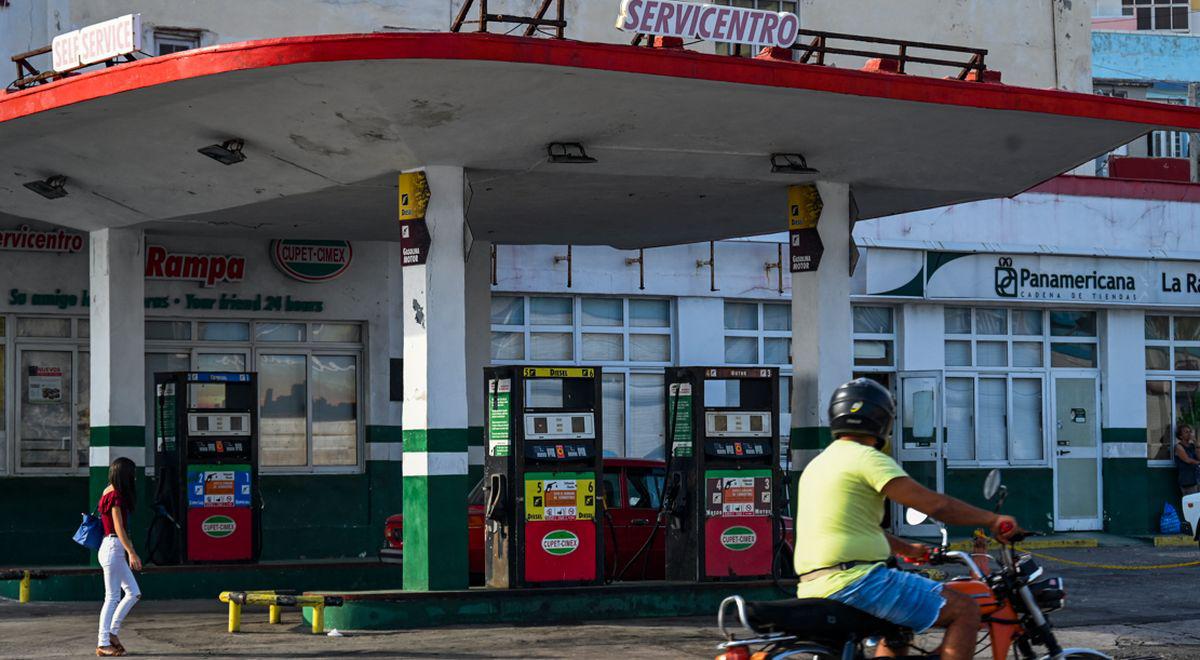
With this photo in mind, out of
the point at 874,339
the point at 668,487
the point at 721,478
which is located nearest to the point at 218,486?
the point at 668,487

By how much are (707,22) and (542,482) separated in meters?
4.17

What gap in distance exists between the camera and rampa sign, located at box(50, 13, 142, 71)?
1344cm

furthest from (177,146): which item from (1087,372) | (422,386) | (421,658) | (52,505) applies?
(1087,372)

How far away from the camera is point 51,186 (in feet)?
53.3

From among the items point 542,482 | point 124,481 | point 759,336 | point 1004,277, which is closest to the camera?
point 124,481

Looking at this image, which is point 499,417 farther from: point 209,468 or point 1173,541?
point 1173,541

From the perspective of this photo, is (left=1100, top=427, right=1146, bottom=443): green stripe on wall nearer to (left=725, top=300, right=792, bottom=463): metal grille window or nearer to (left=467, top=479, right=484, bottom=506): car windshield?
(left=725, top=300, right=792, bottom=463): metal grille window

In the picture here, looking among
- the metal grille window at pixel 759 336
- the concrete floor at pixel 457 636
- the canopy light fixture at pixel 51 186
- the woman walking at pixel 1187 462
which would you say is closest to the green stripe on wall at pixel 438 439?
the concrete floor at pixel 457 636

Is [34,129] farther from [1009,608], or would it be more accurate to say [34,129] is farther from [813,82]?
[1009,608]

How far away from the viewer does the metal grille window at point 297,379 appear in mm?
20766

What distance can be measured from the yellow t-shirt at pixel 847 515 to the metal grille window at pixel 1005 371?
18.7 meters

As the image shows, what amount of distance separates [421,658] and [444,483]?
216 centimetres

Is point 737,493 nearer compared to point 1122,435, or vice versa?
point 737,493

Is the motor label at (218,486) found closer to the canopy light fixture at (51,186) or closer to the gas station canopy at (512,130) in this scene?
the gas station canopy at (512,130)
